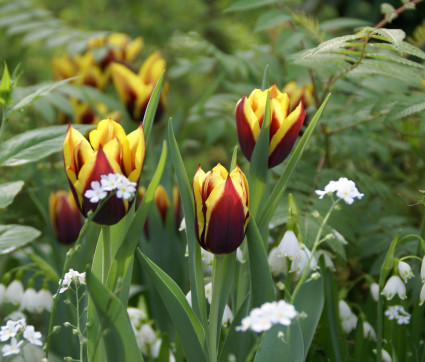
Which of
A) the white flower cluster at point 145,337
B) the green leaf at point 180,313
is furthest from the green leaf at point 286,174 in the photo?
the white flower cluster at point 145,337

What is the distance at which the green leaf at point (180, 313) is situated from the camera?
2.77ft

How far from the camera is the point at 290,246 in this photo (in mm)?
976

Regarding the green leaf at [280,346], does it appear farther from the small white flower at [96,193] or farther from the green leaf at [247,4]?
the green leaf at [247,4]

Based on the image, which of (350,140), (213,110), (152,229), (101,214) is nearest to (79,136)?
(101,214)

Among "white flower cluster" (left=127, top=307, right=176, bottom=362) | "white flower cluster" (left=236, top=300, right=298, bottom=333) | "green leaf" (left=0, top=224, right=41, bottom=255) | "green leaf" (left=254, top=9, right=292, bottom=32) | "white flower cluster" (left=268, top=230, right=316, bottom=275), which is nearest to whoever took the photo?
"white flower cluster" (left=236, top=300, right=298, bottom=333)

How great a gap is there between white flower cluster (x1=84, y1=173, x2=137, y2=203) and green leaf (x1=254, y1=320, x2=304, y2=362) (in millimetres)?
261

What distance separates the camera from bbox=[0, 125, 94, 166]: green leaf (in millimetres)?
1121

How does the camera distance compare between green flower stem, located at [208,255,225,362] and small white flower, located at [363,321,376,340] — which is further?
small white flower, located at [363,321,376,340]

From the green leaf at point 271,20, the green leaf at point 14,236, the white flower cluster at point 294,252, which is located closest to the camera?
the white flower cluster at point 294,252

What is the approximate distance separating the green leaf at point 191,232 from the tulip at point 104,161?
0.06 m

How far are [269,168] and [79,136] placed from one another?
0.30 metres

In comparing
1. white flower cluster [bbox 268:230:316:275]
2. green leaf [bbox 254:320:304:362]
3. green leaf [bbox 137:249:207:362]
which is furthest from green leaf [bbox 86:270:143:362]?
white flower cluster [bbox 268:230:316:275]

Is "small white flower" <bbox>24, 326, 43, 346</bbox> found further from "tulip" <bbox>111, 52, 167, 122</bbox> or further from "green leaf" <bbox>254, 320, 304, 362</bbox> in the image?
"tulip" <bbox>111, 52, 167, 122</bbox>

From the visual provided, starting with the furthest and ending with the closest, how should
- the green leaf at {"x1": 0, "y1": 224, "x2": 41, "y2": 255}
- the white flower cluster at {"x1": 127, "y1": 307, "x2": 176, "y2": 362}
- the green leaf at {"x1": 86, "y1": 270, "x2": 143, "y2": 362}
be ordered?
the white flower cluster at {"x1": 127, "y1": 307, "x2": 176, "y2": 362}
the green leaf at {"x1": 0, "y1": 224, "x2": 41, "y2": 255}
the green leaf at {"x1": 86, "y1": 270, "x2": 143, "y2": 362}
